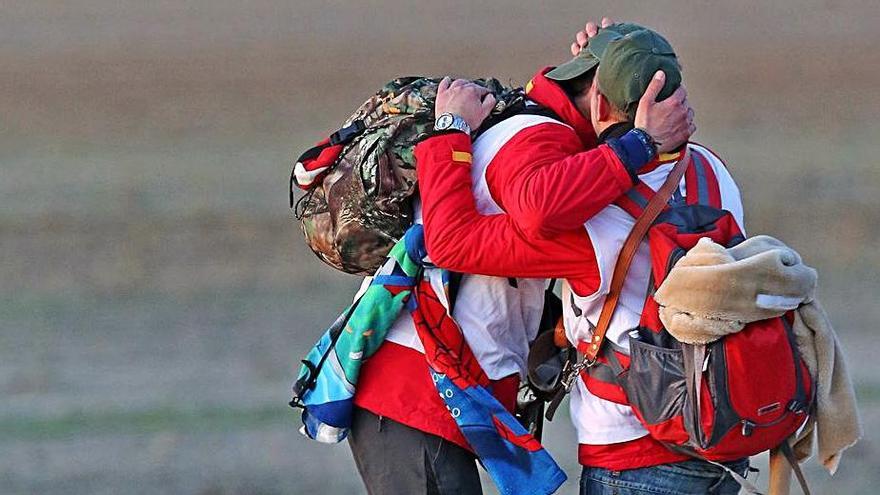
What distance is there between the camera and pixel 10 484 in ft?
16.3

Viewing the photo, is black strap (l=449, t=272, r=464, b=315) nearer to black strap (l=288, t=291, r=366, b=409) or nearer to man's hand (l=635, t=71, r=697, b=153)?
black strap (l=288, t=291, r=366, b=409)

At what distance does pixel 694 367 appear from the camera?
2.15 metres

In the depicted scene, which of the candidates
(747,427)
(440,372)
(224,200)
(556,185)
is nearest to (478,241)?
(556,185)

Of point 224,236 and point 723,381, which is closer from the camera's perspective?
point 723,381

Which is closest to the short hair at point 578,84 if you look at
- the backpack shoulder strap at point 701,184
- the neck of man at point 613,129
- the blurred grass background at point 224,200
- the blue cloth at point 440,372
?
the neck of man at point 613,129

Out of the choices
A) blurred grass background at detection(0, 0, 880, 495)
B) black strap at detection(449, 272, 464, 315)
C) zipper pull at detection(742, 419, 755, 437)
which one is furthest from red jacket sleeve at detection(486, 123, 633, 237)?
blurred grass background at detection(0, 0, 880, 495)

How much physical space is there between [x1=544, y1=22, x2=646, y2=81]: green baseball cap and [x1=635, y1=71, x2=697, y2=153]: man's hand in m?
0.13

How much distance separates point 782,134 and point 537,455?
8.30 m

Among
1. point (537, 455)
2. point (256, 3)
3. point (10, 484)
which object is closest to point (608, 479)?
point (537, 455)

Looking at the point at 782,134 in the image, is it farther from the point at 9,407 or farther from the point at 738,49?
the point at 9,407

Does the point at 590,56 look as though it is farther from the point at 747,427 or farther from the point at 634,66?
the point at 747,427

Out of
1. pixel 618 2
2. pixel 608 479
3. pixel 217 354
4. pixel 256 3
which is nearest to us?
pixel 608 479

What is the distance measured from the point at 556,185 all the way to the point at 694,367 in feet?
1.09

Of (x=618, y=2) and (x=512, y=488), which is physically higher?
(x=512, y=488)
